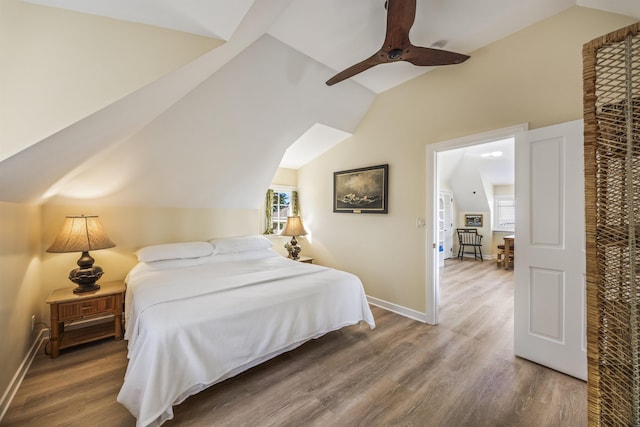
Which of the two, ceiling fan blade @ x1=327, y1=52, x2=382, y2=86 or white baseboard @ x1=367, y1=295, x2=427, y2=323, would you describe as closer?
ceiling fan blade @ x1=327, y1=52, x2=382, y2=86

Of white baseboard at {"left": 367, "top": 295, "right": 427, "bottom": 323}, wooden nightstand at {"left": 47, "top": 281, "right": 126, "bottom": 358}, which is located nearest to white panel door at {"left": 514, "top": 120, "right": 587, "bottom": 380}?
white baseboard at {"left": 367, "top": 295, "right": 427, "bottom": 323}

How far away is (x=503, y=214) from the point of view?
695cm

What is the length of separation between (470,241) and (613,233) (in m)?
6.92

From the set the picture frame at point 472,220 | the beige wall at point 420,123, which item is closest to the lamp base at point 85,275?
the beige wall at point 420,123

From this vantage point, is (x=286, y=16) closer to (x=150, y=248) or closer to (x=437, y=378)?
(x=150, y=248)

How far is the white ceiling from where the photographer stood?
142 cm

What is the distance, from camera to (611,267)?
949 mm

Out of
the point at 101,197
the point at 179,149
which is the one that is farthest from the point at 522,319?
the point at 101,197

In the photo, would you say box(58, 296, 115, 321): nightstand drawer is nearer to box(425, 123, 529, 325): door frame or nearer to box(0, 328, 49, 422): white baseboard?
box(0, 328, 49, 422): white baseboard

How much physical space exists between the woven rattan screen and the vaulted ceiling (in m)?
1.31

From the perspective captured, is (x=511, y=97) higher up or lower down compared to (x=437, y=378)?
higher up

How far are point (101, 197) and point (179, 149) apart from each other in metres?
1.07

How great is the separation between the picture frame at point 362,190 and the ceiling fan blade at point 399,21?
1741 millimetres

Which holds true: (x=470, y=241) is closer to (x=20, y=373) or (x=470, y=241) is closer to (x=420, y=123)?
(x=420, y=123)
